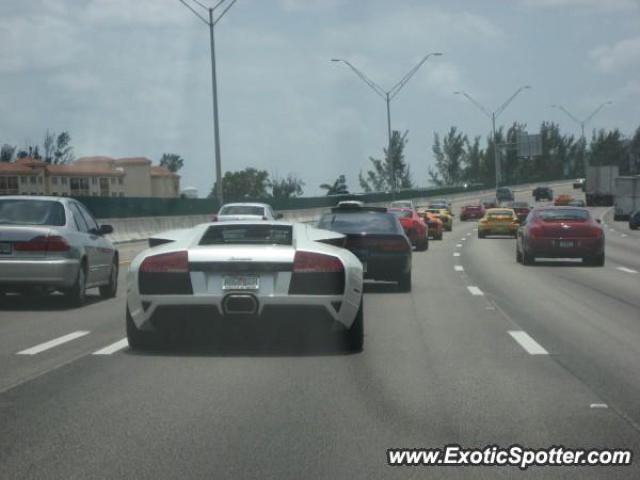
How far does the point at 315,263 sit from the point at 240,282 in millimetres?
694

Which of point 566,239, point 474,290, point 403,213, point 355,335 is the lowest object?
point 474,290

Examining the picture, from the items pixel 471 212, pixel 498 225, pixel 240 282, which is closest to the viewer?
pixel 240 282

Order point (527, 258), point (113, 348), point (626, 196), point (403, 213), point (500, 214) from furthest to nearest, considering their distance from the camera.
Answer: point (626, 196) < point (500, 214) < point (403, 213) < point (527, 258) < point (113, 348)

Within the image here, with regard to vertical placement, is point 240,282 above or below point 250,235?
below

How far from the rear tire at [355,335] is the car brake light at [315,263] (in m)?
0.53

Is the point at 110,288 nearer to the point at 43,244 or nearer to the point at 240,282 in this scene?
the point at 43,244

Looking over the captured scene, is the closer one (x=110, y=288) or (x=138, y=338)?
(x=138, y=338)

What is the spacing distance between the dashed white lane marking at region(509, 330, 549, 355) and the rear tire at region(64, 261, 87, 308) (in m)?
6.15

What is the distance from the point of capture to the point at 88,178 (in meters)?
135

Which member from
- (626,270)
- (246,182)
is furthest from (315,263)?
(246,182)

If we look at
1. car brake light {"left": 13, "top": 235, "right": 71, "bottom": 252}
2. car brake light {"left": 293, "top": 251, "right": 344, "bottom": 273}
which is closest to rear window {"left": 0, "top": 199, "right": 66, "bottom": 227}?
car brake light {"left": 13, "top": 235, "right": 71, "bottom": 252}

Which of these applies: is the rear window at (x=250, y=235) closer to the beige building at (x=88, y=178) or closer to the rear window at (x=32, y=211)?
the rear window at (x=32, y=211)

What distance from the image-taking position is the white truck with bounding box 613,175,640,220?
6969 cm

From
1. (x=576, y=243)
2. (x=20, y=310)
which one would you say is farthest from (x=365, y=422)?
(x=576, y=243)
